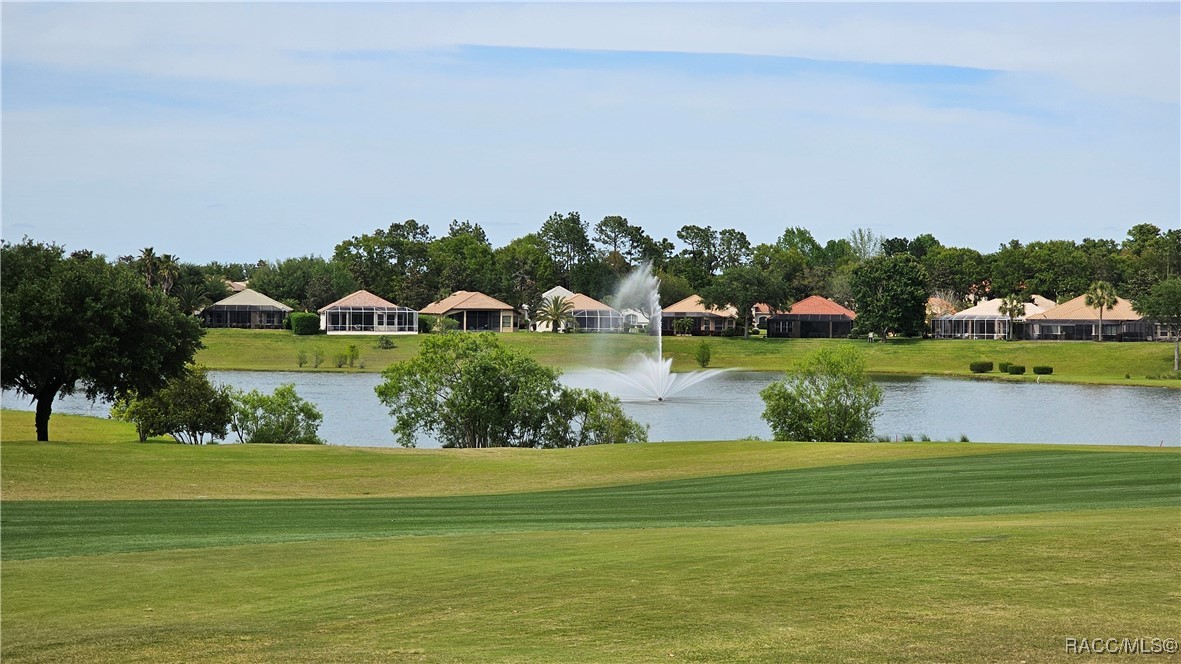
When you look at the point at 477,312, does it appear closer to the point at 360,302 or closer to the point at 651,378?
the point at 360,302

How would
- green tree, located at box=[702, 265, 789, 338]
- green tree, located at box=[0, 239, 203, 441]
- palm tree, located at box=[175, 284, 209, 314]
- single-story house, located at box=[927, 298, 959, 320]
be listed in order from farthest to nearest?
1. single-story house, located at box=[927, 298, 959, 320]
2. green tree, located at box=[702, 265, 789, 338]
3. palm tree, located at box=[175, 284, 209, 314]
4. green tree, located at box=[0, 239, 203, 441]

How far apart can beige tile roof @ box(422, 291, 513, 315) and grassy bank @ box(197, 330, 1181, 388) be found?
51.8ft

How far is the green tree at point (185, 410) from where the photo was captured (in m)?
48.8

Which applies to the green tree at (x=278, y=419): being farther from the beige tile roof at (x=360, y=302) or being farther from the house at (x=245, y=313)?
the house at (x=245, y=313)

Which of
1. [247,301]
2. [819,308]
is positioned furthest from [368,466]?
[819,308]

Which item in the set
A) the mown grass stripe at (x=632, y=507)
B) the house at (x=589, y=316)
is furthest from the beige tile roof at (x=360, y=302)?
the mown grass stripe at (x=632, y=507)

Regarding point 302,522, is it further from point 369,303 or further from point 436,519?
point 369,303

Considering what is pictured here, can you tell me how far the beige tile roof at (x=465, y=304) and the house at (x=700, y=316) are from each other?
19628mm

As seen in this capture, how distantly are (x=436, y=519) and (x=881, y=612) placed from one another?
12814 millimetres

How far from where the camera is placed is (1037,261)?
148500mm

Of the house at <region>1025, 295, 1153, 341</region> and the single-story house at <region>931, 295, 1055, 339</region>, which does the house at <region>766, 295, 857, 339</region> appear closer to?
the single-story house at <region>931, 295, 1055, 339</region>

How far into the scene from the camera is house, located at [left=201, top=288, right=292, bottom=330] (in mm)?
126062

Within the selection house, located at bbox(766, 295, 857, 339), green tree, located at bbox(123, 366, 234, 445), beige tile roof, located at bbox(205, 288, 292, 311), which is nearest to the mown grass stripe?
green tree, located at bbox(123, 366, 234, 445)

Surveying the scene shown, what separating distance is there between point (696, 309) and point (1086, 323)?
43335 millimetres
